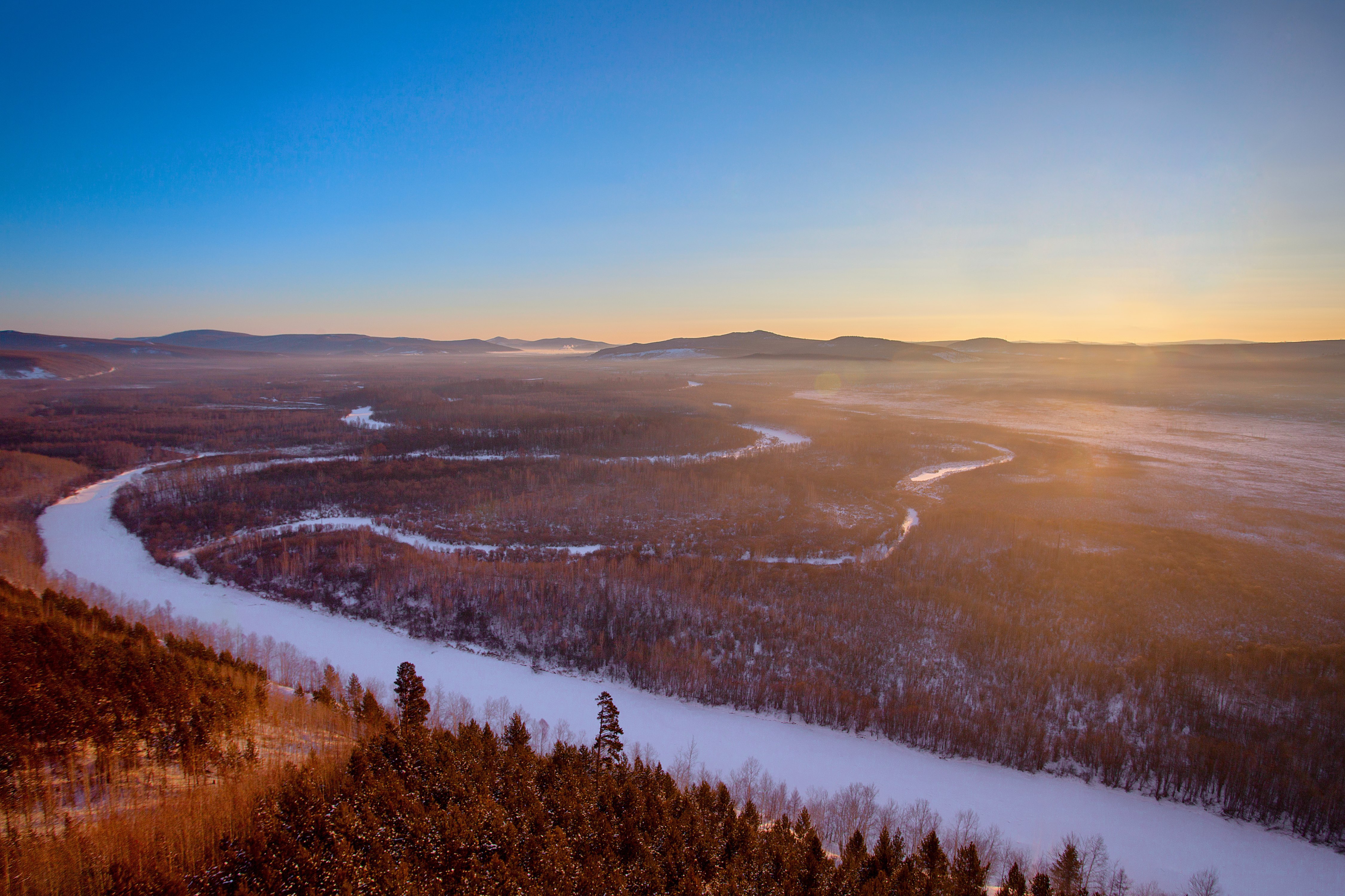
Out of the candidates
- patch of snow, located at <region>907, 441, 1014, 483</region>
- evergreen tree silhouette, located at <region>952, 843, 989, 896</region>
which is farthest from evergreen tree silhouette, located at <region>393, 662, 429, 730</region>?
patch of snow, located at <region>907, 441, 1014, 483</region>

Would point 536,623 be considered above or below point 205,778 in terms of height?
below

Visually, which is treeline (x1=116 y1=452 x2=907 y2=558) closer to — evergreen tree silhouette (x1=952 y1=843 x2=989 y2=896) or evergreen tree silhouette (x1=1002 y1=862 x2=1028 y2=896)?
evergreen tree silhouette (x1=952 y1=843 x2=989 y2=896)

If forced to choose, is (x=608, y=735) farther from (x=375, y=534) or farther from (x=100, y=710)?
(x=375, y=534)

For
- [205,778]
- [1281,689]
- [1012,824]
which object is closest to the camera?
[205,778]

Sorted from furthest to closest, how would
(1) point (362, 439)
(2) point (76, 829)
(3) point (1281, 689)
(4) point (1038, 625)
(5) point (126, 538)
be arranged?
1. (1) point (362, 439)
2. (5) point (126, 538)
3. (4) point (1038, 625)
4. (3) point (1281, 689)
5. (2) point (76, 829)

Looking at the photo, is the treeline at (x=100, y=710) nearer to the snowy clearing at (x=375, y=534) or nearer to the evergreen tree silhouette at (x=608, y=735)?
the evergreen tree silhouette at (x=608, y=735)

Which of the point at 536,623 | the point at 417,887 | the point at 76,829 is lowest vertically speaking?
the point at 536,623

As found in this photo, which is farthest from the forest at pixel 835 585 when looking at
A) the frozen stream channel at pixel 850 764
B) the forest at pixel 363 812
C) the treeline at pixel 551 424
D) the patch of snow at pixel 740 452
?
the forest at pixel 363 812

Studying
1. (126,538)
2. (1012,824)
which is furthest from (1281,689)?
(126,538)

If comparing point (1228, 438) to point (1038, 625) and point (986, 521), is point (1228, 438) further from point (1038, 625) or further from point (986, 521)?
point (1038, 625)
